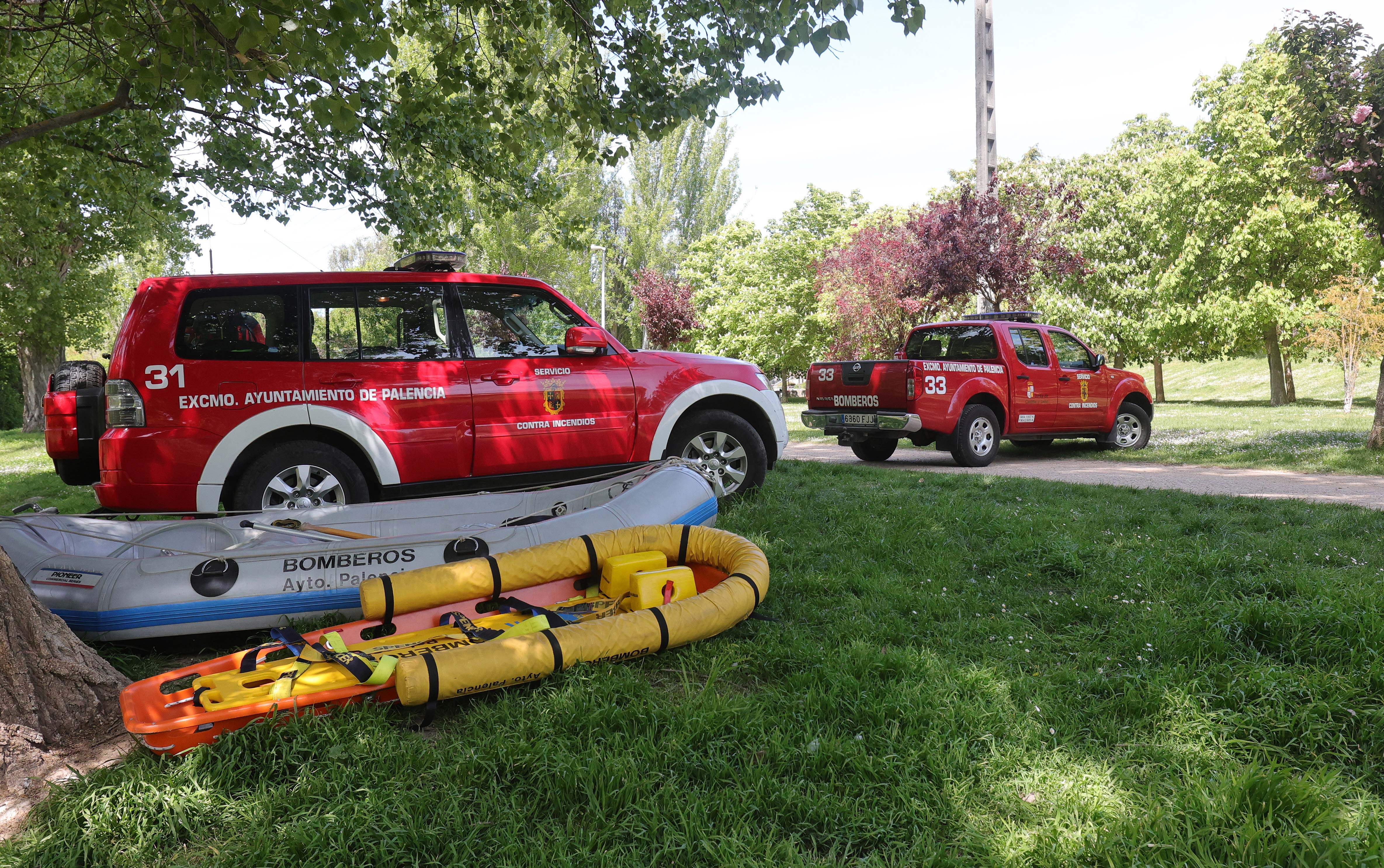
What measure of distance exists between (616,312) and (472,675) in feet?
126

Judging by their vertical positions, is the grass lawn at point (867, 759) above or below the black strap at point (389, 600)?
below

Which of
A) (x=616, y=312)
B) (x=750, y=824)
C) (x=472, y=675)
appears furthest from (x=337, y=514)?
(x=616, y=312)

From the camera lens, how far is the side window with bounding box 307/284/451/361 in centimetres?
559

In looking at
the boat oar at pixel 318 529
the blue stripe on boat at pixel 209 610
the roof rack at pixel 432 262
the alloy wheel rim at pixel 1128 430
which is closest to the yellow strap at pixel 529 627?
the blue stripe on boat at pixel 209 610

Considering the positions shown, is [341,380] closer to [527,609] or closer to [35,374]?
[527,609]

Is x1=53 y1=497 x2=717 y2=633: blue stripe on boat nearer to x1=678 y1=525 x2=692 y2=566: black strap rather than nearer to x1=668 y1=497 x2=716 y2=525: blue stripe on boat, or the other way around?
x1=678 y1=525 x2=692 y2=566: black strap

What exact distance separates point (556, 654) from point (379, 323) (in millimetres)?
3606

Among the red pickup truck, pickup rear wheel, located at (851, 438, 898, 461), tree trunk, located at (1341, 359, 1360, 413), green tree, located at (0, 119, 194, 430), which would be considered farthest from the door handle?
tree trunk, located at (1341, 359, 1360, 413)

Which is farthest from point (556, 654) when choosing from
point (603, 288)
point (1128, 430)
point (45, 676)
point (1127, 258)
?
point (1127, 258)

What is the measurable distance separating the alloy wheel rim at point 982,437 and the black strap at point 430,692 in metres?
8.80

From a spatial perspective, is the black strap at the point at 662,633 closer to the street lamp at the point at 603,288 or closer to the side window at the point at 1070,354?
the side window at the point at 1070,354

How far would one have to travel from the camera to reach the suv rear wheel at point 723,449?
6641mm

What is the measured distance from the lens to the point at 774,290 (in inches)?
1261

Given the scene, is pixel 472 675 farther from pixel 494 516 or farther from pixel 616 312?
pixel 616 312
